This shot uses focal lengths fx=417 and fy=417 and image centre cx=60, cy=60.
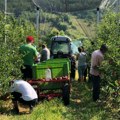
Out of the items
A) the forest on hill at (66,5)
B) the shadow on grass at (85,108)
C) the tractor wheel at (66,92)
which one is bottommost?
the shadow on grass at (85,108)

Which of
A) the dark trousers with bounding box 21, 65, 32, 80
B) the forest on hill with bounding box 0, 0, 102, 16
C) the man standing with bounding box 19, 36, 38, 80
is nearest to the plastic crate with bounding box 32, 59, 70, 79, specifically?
the man standing with bounding box 19, 36, 38, 80

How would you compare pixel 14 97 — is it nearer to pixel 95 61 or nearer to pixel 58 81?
pixel 58 81

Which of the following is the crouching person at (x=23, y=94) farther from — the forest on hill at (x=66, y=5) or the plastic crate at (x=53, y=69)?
the forest on hill at (x=66, y=5)

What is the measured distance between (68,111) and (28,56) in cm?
240

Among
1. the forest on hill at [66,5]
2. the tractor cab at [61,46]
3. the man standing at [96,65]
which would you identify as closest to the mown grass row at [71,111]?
the man standing at [96,65]

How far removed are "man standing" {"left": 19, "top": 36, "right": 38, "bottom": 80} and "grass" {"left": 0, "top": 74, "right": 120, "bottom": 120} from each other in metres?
1.30

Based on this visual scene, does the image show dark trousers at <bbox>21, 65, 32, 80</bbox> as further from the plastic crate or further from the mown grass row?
the mown grass row

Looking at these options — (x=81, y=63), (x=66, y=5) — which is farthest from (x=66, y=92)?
(x=66, y=5)

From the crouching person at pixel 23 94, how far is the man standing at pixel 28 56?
5.45 feet

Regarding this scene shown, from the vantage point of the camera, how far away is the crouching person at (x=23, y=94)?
1048 cm

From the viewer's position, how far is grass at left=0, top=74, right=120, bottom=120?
32.5 ft

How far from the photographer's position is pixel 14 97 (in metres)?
10.7

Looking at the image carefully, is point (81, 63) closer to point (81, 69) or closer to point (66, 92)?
point (81, 69)

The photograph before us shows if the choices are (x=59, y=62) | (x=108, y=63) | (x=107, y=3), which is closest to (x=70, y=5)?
(x=107, y=3)
